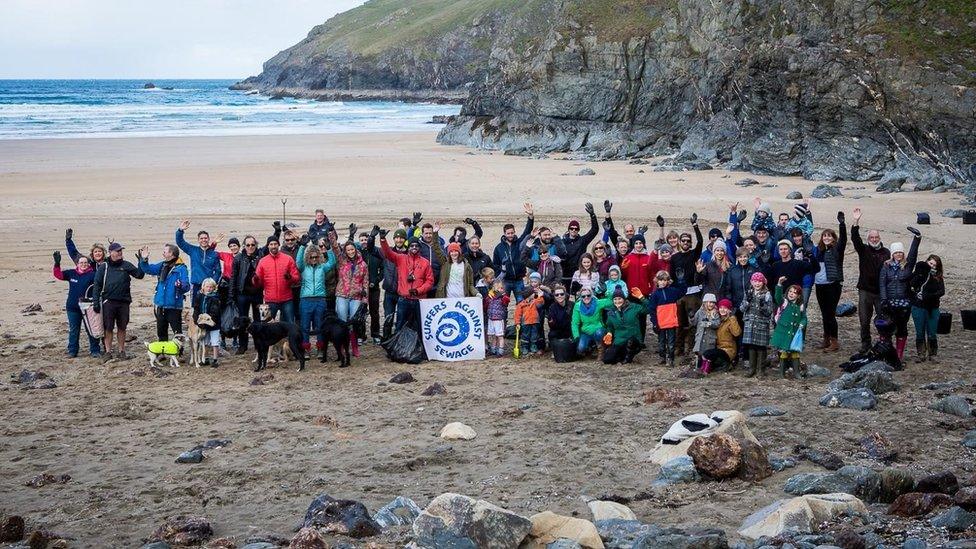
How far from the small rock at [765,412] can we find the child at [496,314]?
13.8 ft

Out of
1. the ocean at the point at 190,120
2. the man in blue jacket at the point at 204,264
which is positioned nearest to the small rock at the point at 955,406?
the man in blue jacket at the point at 204,264

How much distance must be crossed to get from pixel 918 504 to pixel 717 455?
69.0 inches

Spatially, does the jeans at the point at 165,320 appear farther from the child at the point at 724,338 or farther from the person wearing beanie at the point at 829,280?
the person wearing beanie at the point at 829,280

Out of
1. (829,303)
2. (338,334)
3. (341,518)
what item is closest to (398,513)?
(341,518)

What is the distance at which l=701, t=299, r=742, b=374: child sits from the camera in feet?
41.8

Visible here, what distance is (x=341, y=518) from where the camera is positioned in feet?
26.1

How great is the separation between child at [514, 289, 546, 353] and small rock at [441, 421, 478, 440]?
370 centimetres

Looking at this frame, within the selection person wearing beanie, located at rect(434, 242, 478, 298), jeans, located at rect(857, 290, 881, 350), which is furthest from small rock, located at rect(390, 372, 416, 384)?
jeans, located at rect(857, 290, 881, 350)

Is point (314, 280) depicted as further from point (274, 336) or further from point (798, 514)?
point (798, 514)

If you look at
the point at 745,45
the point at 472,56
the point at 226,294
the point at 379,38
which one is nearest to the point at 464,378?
the point at 226,294

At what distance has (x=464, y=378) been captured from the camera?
1299 cm

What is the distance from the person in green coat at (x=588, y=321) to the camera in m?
13.7

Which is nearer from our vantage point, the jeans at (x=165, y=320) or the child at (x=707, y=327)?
the child at (x=707, y=327)

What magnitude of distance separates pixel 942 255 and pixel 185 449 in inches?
611
